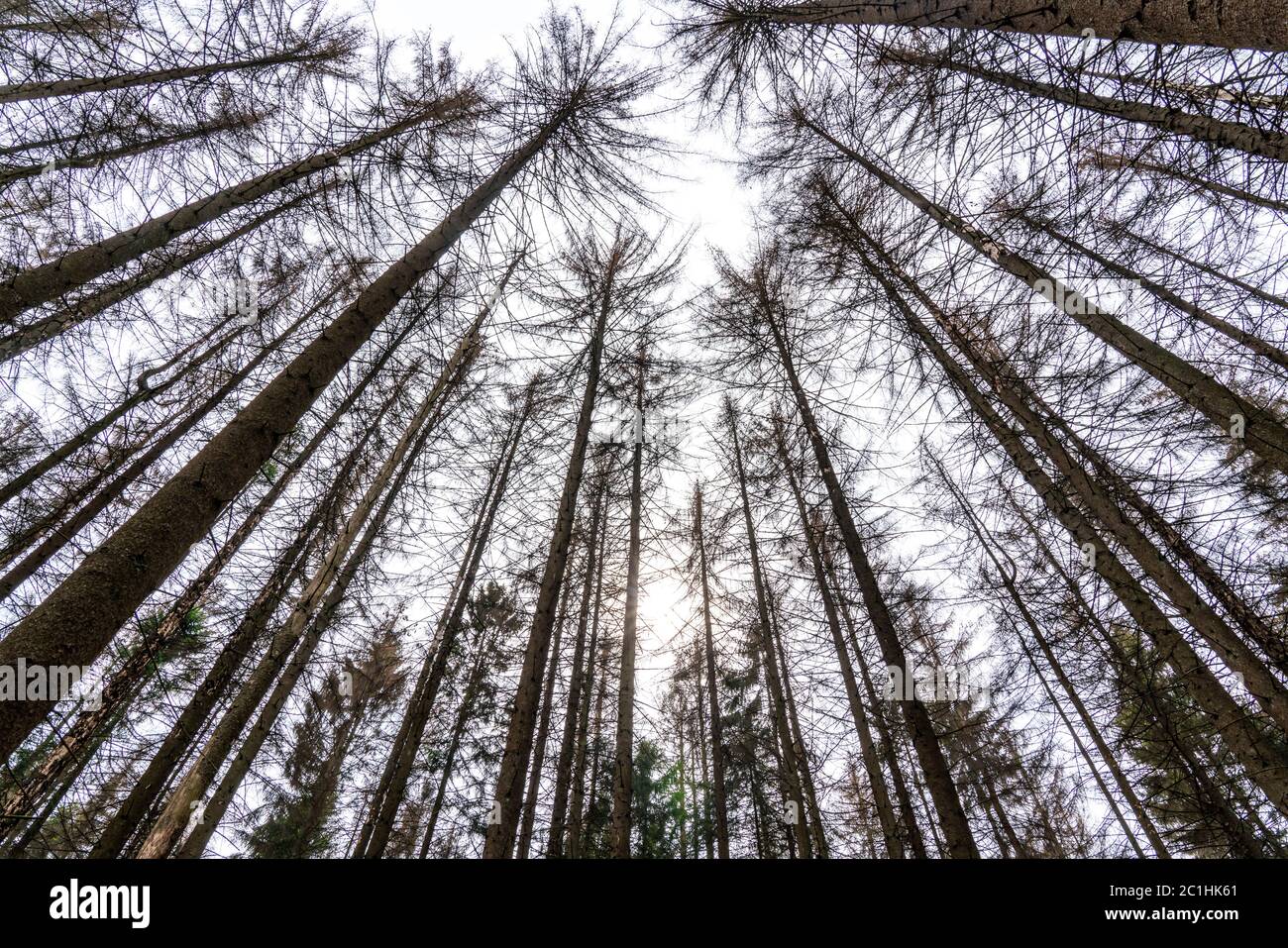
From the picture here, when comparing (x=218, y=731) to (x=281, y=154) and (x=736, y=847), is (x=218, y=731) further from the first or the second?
(x=736, y=847)

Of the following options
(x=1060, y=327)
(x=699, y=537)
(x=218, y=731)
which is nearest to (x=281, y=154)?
(x=218, y=731)

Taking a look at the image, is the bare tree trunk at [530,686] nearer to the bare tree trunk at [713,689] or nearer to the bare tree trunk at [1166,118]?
the bare tree trunk at [1166,118]

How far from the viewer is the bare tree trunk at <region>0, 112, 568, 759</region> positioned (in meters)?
1.70

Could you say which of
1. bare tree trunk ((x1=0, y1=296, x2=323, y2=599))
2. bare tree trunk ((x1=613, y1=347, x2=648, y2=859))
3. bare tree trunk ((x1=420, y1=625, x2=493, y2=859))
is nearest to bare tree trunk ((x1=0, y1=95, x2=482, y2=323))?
bare tree trunk ((x1=0, y1=296, x2=323, y2=599))

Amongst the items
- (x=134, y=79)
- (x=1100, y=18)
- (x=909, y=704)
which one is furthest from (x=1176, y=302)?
(x=134, y=79)

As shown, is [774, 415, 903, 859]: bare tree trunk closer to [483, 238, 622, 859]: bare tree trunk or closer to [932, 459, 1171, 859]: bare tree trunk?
[932, 459, 1171, 859]: bare tree trunk

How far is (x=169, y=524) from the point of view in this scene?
208cm

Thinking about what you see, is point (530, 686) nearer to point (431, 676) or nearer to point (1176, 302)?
point (431, 676)

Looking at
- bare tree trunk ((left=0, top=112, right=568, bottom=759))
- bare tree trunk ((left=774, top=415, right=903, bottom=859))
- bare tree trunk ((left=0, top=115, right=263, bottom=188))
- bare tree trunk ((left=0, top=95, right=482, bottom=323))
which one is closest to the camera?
bare tree trunk ((left=0, top=112, right=568, bottom=759))

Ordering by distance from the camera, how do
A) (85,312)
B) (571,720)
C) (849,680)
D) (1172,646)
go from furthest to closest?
(571,720) → (849,680) → (85,312) → (1172,646)

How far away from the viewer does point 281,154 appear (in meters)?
3.64
